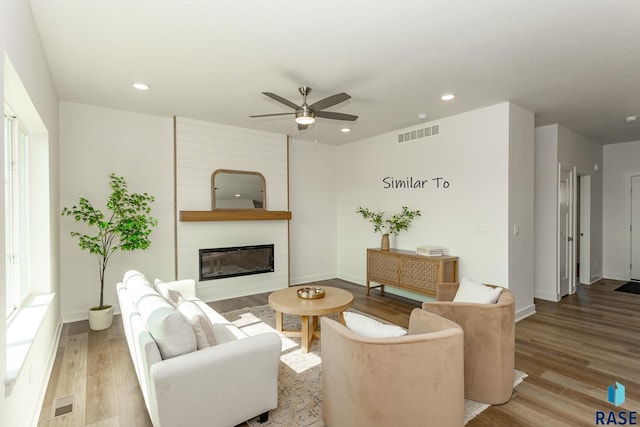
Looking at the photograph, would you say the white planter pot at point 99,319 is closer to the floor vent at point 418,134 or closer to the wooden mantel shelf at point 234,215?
the wooden mantel shelf at point 234,215

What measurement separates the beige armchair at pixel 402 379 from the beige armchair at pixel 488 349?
0.59 meters

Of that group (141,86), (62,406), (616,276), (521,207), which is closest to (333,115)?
(141,86)

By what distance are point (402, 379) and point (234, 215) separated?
153 inches

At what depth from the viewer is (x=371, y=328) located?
1926mm

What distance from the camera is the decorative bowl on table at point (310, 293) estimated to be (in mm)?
3422

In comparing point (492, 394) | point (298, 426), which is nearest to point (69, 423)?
point (298, 426)

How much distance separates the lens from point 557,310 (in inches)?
178

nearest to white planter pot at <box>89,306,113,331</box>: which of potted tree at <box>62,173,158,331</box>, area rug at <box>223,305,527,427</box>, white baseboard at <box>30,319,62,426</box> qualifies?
potted tree at <box>62,173,158,331</box>

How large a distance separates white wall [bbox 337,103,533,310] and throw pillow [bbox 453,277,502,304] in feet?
5.42

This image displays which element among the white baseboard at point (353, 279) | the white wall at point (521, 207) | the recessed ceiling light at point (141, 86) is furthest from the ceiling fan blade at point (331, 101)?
the white baseboard at point (353, 279)

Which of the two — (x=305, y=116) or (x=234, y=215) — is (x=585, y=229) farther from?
(x=234, y=215)

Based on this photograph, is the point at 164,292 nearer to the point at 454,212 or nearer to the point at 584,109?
the point at 454,212

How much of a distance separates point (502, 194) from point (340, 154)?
3.29m

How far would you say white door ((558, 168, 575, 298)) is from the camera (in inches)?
199
